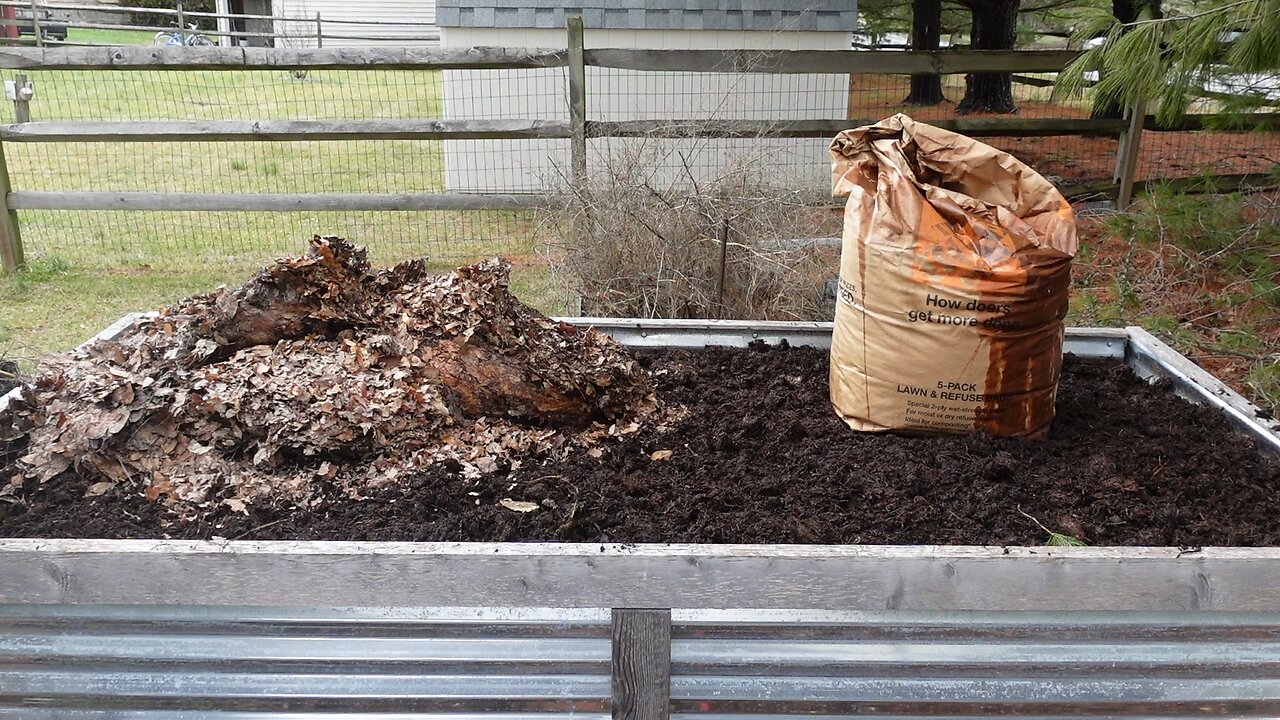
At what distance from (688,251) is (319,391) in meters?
2.45

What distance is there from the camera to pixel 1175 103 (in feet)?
14.1

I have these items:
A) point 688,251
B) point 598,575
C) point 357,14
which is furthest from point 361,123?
point 357,14

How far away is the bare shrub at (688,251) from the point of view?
4527mm

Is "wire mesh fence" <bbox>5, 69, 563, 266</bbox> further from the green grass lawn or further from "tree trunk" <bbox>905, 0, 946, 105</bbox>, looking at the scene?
"tree trunk" <bbox>905, 0, 946, 105</bbox>

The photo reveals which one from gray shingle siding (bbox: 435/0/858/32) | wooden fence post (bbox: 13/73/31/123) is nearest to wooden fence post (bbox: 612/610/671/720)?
wooden fence post (bbox: 13/73/31/123)

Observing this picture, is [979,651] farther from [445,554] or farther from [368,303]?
[368,303]

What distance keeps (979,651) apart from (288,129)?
19.4ft

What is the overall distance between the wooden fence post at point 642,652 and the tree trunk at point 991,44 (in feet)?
34.1

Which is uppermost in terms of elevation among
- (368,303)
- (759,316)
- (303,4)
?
(303,4)

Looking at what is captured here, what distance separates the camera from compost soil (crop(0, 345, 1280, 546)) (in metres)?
2.07

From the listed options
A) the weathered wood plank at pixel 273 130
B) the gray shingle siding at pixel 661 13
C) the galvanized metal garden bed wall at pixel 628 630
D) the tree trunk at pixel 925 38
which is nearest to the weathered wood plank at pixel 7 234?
the weathered wood plank at pixel 273 130

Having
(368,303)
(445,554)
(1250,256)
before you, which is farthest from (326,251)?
(1250,256)

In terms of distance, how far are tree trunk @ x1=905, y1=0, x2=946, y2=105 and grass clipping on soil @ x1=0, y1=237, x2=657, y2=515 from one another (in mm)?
9668

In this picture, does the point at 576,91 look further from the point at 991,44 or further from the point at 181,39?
the point at 181,39
